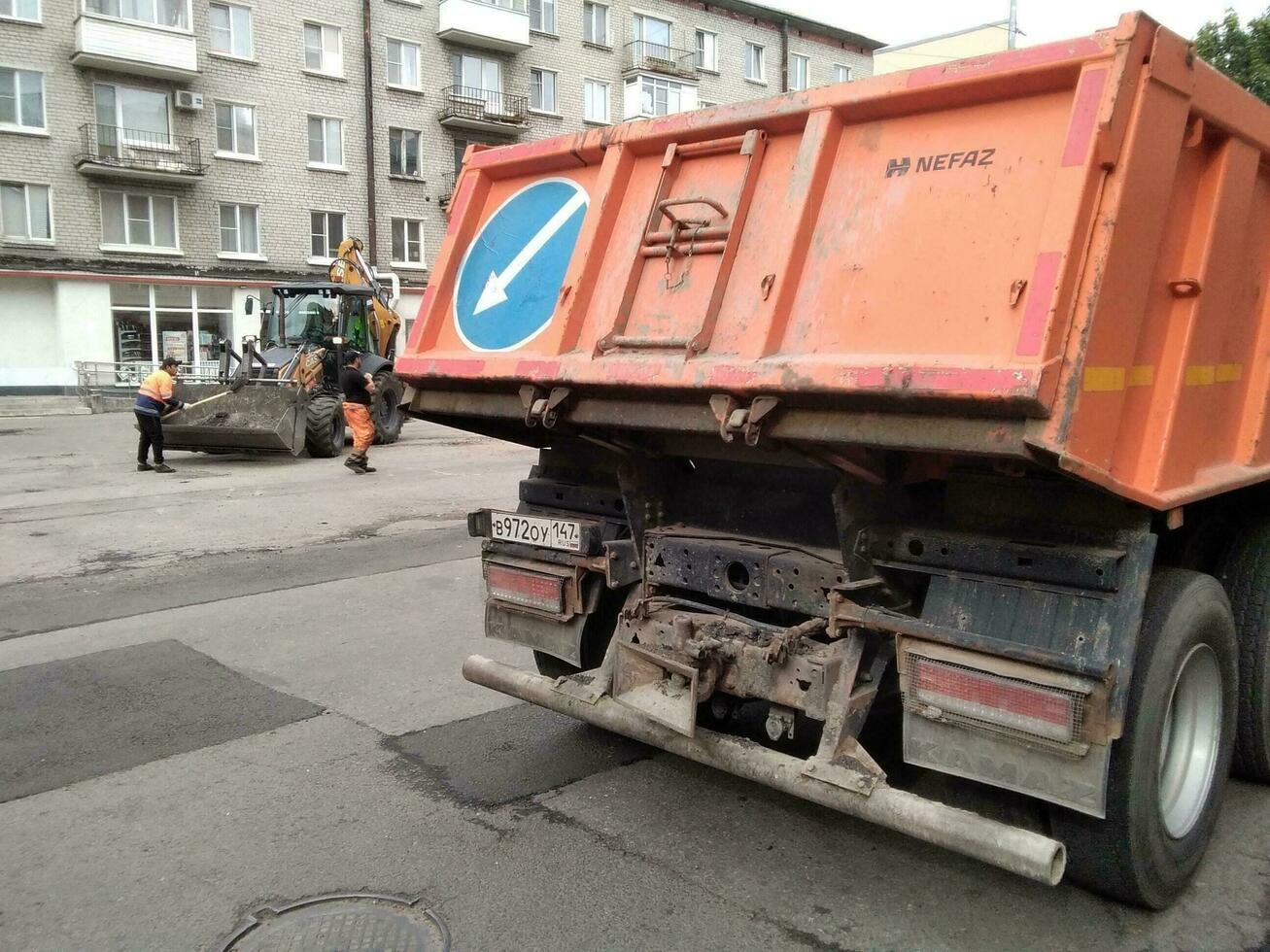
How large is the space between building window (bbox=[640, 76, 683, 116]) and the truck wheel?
23.8 meters

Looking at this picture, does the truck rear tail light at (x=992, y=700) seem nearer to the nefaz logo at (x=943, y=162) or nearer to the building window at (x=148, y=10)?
the nefaz logo at (x=943, y=162)

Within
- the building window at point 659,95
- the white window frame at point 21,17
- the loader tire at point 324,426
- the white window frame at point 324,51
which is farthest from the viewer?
the building window at point 659,95

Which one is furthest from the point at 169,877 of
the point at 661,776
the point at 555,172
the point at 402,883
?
the point at 555,172

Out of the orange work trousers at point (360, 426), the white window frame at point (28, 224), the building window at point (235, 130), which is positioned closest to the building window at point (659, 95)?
the building window at point (235, 130)

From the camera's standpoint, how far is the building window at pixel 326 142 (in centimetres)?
3381

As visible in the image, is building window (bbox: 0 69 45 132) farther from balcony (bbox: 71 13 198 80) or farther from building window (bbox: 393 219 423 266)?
building window (bbox: 393 219 423 266)

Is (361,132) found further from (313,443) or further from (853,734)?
(853,734)

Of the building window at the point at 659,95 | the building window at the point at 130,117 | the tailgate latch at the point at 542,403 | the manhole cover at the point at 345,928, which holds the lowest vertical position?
the manhole cover at the point at 345,928

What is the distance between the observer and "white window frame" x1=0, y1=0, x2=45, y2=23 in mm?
28812

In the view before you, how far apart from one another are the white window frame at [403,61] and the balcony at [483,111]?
926 mm

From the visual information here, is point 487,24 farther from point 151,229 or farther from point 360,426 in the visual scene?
point 360,426

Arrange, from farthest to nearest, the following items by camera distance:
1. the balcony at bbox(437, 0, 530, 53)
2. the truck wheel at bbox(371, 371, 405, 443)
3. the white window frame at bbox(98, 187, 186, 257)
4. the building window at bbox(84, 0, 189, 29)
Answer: the balcony at bbox(437, 0, 530, 53) → the white window frame at bbox(98, 187, 186, 257) → the building window at bbox(84, 0, 189, 29) → the truck wheel at bbox(371, 371, 405, 443)

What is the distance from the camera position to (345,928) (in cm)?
329

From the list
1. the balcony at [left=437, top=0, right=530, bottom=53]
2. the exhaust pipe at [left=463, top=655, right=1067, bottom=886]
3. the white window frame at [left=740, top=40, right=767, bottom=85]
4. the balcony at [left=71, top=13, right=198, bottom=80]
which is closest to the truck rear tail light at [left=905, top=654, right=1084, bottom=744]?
the exhaust pipe at [left=463, top=655, right=1067, bottom=886]
